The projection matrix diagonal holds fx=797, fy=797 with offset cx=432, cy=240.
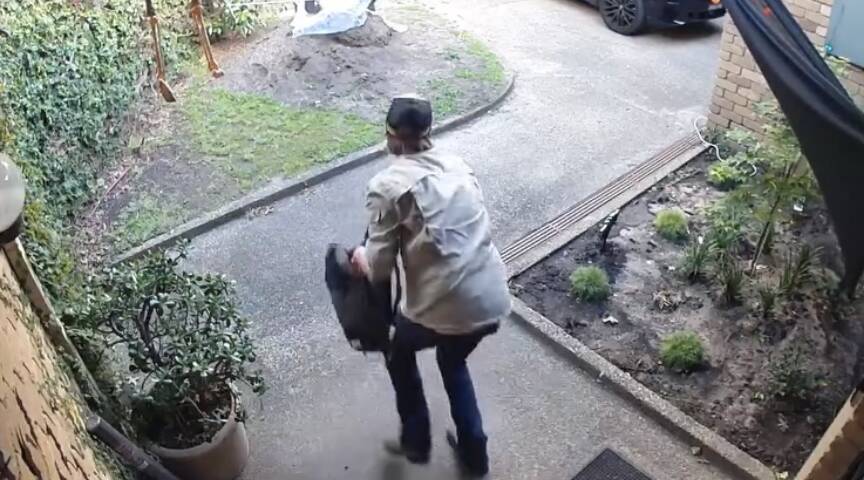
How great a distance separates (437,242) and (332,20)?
493 cm

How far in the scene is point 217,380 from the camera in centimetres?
324

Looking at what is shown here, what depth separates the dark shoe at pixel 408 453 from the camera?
3.56 meters

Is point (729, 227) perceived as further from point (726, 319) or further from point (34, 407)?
point (34, 407)

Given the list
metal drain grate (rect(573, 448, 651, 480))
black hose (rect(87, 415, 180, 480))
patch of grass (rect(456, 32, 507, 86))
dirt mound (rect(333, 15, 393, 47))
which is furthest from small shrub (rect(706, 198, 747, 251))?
dirt mound (rect(333, 15, 393, 47))

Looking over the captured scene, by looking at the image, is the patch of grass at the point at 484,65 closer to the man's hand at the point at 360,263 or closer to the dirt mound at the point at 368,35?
the dirt mound at the point at 368,35

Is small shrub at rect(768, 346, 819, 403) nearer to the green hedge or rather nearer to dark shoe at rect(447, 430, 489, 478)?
dark shoe at rect(447, 430, 489, 478)

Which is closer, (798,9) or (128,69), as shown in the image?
(798,9)

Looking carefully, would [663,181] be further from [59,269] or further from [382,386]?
[59,269]

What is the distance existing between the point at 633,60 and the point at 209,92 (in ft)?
12.4

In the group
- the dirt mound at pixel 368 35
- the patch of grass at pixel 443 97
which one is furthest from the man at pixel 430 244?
the dirt mound at pixel 368 35

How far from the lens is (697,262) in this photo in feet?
14.7

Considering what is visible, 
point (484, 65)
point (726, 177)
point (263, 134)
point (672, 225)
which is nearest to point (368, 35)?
point (484, 65)

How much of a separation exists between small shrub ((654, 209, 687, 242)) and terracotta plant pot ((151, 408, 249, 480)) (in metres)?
2.79

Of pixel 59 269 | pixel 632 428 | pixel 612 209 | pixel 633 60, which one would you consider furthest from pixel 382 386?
pixel 633 60
